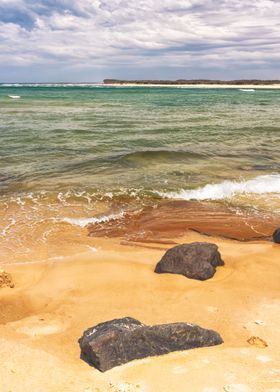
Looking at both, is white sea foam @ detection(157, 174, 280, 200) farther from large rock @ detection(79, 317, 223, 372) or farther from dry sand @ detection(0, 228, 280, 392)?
large rock @ detection(79, 317, 223, 372)

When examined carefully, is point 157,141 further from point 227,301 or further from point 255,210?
point 227,301

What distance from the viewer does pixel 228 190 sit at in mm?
11625

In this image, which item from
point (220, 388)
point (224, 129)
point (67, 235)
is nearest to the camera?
point (220, 388)

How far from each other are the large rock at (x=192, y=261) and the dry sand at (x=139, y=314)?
4.9 inches

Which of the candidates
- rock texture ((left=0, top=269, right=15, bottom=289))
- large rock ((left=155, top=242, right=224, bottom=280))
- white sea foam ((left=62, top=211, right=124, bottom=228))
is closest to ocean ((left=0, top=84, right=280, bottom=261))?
white sea foam ((left=62, top=211, right=124, bottom=228))

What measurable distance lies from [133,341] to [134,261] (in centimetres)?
268

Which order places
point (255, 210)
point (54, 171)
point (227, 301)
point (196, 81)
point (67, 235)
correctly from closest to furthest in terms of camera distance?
point (227, 301)
point (67, 235)
point (255, 210)
point (54, 171)
point (196, 81)

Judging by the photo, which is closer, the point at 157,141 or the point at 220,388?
the point at 220,388

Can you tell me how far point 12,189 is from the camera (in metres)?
11.6

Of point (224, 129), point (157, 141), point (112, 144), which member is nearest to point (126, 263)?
point (112, 144)

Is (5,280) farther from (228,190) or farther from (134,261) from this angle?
(228,190)

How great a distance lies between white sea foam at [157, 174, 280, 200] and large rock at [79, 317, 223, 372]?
6758 mm

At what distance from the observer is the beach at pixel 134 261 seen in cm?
405

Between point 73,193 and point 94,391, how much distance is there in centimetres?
789
